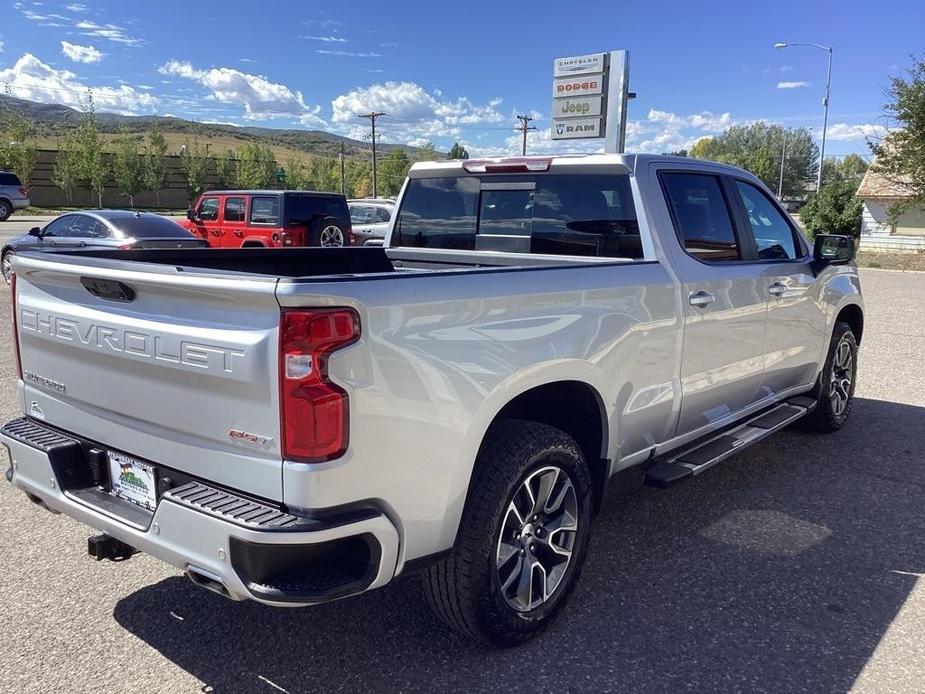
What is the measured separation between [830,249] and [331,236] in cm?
1323

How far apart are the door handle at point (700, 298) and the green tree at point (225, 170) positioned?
69.9 metres

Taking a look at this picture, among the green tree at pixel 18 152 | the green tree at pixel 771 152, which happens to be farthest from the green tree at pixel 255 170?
the green tree at pixel 771 152

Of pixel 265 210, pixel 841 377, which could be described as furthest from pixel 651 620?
pixel 265 210

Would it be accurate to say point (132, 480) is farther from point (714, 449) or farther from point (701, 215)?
point (701, 215)

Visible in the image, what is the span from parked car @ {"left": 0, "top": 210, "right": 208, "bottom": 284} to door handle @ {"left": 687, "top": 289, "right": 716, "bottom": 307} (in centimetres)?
1021

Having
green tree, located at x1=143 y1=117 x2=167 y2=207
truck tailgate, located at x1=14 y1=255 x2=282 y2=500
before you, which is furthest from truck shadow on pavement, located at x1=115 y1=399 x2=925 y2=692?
green tree, located at x1=143 y1=117 x2=167 y2=207

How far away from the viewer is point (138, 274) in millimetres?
2424

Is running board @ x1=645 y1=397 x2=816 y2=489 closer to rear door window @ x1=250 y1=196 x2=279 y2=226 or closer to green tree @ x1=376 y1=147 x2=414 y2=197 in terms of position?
rear door window @ x1=250 y1=196 x2=279 y2=226

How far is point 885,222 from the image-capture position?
102 ft

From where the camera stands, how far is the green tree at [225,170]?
68188mm

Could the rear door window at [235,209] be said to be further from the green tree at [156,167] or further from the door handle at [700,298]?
the green tree at [156,167]

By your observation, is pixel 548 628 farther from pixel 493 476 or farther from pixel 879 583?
pixel 879 583

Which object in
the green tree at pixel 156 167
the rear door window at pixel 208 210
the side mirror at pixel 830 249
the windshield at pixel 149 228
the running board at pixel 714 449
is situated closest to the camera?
the running board at pixel 714 449

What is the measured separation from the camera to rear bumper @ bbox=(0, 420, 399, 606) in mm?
2141
